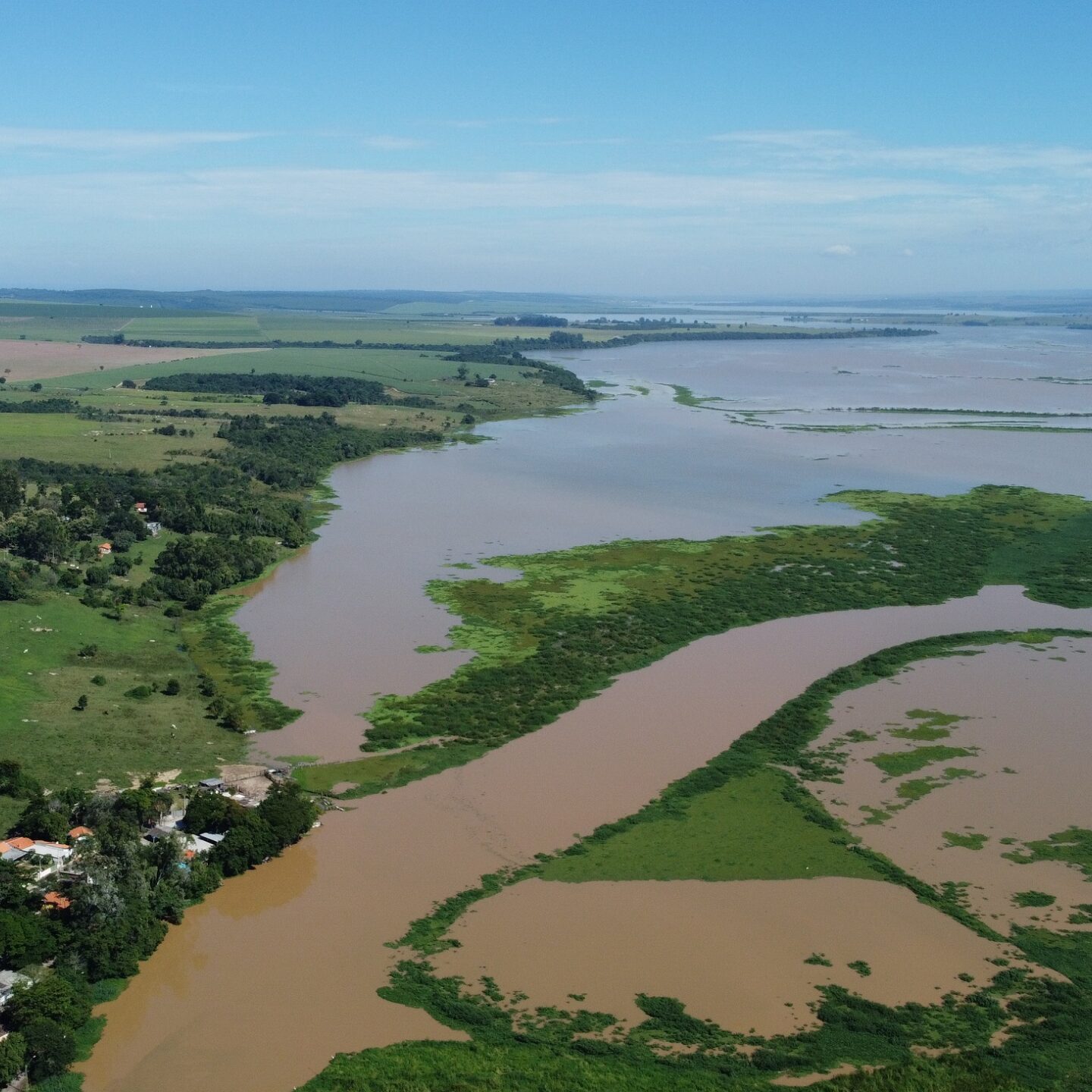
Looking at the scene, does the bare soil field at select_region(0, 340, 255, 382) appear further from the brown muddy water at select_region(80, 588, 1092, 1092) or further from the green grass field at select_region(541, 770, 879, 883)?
the green grass field at select_region(541, 770, 879, 883)

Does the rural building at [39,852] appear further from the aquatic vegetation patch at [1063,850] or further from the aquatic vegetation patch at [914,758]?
the aquatic vegetation patch at [1063,850]

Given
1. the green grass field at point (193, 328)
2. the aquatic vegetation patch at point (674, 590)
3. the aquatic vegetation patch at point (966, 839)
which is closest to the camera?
the aquatic vegetation patch at point (966, 839)

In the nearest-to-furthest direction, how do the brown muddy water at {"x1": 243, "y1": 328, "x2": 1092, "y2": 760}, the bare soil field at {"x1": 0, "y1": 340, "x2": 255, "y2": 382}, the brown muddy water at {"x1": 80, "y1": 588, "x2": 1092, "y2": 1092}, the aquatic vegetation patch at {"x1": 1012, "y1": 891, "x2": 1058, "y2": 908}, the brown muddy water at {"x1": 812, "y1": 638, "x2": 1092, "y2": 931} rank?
the brown muddy water at {"x1": 80, "y1": 588, "x2": 1092, "y2": 1092}, the aquatic vegetation patch at {"x1": 1012, "y1": 891, "x2": 1058, "y2": 908}, the brown muddy water at {"x1": 812, "y1": 638, "x2": 1092, "y2": 931}, the brown muddy water at {"x1": 243, "y1": 328, "x2": 1092, "y2": 760}, the bare soil field at {"x1": 0, "y1": 340, "x2": 255, "y2": 382}

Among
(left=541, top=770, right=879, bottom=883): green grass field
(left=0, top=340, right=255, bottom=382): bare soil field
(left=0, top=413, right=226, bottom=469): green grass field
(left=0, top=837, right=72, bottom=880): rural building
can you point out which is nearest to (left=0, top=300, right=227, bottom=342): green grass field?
(left=0, top=340, right=255, bottom=382): bare soil field

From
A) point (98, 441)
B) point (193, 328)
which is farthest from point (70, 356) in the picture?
point (98, 441)

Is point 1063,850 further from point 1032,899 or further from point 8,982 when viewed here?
point 8,982

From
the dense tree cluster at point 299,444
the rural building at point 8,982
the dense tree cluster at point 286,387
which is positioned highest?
the dense tree cluster at point 286,387

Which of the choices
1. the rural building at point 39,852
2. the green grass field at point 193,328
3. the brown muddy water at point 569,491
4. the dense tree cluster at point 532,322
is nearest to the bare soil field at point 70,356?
the green grass field at point 193,328
